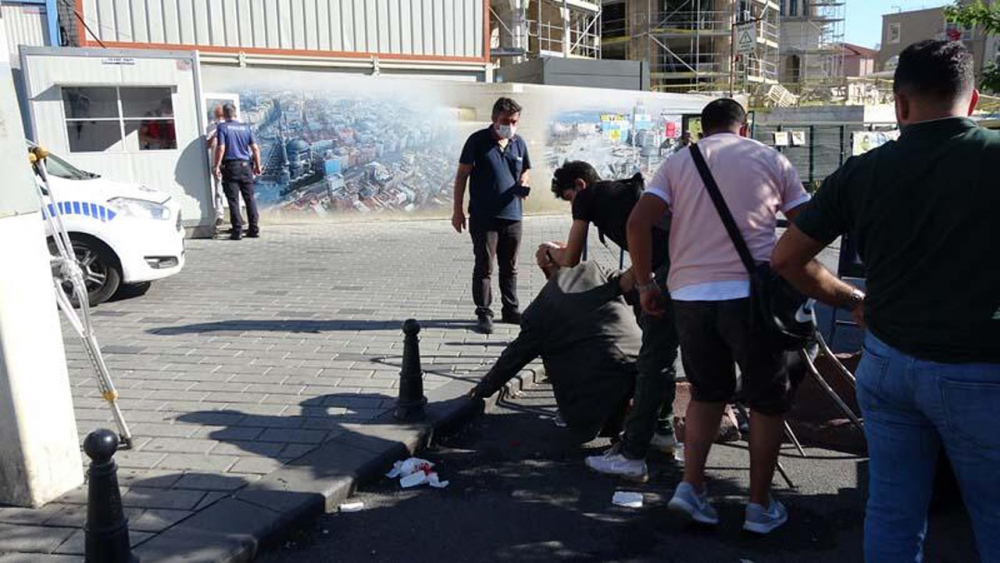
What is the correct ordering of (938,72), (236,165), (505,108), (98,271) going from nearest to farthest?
(938,72)
(505,108)
(98,271)
(236,165)

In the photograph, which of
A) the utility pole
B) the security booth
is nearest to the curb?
the utility pole

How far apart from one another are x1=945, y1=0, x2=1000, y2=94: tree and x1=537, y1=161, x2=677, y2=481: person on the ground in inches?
305

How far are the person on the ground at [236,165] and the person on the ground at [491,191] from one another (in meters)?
6.26

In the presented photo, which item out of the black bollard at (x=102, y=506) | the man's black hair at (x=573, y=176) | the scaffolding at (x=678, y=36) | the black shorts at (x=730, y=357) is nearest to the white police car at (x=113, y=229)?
the man's black hair at (x=573, y=176)

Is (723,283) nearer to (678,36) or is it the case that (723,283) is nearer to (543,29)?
(543,29)

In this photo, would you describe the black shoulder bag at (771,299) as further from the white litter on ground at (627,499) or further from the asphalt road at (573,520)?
the white litter on ground at (627,499)

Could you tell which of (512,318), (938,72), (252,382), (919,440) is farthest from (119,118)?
(919,440)

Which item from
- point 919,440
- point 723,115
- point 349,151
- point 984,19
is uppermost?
point 984,19

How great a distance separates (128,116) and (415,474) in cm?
1022

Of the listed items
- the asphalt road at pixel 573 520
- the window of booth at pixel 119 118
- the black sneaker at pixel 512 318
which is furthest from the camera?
the window of booth at pixel 119 118

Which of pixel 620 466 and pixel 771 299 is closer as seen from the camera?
pixel 771 299

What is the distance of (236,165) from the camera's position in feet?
39.5

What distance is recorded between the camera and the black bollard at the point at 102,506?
2.79 metres

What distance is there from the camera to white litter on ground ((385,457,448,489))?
4.13 metres
